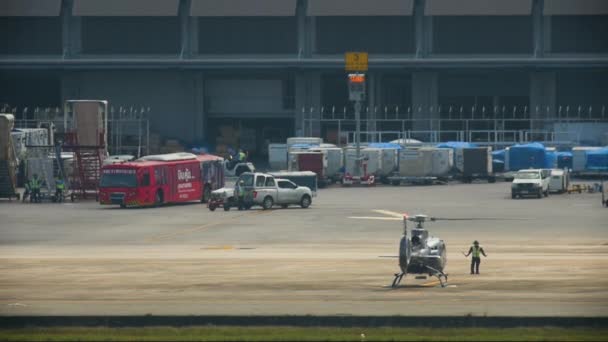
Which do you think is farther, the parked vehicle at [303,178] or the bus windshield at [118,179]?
the parked vehicle at [303,178]

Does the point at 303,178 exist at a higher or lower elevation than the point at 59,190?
higher

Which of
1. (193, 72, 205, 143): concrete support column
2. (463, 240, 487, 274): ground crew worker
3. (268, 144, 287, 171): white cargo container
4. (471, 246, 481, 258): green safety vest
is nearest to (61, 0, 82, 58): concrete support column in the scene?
(193, 72, 205, 143): concrete support column

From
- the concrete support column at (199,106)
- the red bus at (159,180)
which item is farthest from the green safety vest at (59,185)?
the concrete support column at (199,106)

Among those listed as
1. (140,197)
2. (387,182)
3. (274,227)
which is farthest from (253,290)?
(387,182)

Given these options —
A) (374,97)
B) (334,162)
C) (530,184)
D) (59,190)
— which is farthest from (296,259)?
(374,97)

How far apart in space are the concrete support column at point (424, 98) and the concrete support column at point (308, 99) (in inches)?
325

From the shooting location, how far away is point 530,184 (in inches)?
2881

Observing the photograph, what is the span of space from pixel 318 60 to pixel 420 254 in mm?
72249

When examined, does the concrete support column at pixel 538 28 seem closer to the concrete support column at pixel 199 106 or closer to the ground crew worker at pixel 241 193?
the concrete support column at pixel 199 106

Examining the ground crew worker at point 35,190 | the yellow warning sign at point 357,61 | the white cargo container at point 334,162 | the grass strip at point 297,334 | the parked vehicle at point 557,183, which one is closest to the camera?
the grass strip at point 297,334

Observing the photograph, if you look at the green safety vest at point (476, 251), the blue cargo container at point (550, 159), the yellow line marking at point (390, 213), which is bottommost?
the yellow line marking at point (390, 213)

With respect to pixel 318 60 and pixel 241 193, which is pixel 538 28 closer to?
pixel 318 60

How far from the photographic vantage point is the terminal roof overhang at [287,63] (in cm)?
10444

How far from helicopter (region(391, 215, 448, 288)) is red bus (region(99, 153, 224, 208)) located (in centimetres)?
3517
